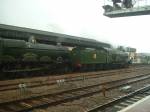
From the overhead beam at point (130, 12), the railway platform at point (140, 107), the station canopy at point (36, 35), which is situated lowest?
the railway platform at point (140, 107)

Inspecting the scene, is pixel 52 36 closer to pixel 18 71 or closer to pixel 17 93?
pixel 18 71

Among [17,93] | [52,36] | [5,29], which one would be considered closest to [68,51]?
[52,36]

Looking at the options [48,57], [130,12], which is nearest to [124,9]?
[130,12]

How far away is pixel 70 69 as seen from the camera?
29375 millimetres

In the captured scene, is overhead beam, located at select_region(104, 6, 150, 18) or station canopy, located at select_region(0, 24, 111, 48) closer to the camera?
overhead beam, located at select_region(104, 6, 150, 18)

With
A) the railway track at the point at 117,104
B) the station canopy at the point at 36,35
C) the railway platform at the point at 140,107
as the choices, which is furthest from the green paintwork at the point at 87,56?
the railway platform at the point at 140,107

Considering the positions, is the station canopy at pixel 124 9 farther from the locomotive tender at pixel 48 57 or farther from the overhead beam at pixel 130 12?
the locomotive tender at pixel 48 57

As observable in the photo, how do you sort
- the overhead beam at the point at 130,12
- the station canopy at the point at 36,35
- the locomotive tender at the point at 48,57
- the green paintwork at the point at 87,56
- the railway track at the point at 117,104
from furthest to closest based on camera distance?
the green paintwork at the point at 87,56
the station canopy at the point at 36,35
the locomotive tender at the point at 48,57
the overhead beam at the point at 130,12
the railway track at the point at 117,104

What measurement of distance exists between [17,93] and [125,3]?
Result: 749 centimetres

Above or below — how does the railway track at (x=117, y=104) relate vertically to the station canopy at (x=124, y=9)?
below

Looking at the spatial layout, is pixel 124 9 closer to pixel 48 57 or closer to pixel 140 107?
pixel 140 107

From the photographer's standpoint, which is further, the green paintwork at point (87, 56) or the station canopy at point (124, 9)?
the green paintwork at point (87, 56)

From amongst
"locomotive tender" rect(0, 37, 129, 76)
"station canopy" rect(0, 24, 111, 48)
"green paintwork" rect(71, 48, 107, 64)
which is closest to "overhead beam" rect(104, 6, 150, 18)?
"locomotive tender" rect(0, 37, 129, 76)

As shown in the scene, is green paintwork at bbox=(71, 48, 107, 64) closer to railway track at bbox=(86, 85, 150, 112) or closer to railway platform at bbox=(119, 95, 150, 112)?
railway track at bbox=(86, 85, 150, 112)
